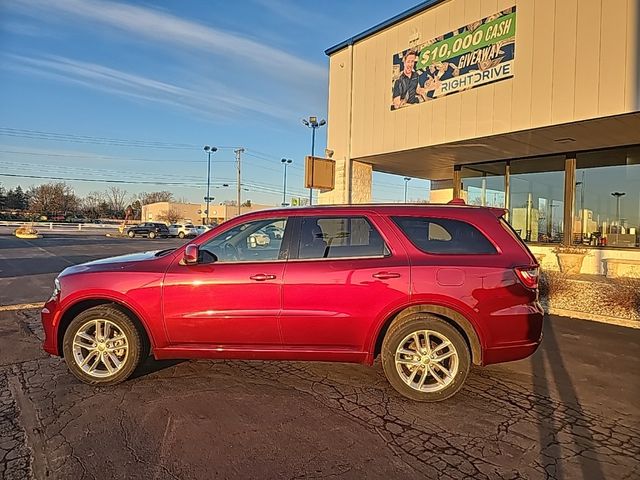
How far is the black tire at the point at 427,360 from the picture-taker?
13.5 feet

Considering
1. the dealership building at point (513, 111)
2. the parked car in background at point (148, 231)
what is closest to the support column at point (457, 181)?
the dealership building at point (513, 111)

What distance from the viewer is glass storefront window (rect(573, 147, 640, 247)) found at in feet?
39.0

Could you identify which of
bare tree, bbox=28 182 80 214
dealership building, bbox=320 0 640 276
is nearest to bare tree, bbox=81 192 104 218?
bare tree, bbox=28 182 80 214

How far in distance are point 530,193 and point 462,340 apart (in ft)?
36.0

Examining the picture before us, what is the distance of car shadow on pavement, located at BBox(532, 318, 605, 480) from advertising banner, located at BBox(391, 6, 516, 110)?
7.29m

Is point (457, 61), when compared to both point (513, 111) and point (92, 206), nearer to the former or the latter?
point (513, 111)

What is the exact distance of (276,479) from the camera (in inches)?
114

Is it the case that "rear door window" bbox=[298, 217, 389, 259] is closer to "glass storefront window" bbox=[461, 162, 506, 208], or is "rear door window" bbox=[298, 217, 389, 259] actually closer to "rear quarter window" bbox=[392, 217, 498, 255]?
"rear quarter window" bbox=[392, 217, 498, 255]

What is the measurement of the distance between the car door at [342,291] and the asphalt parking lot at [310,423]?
0.56m

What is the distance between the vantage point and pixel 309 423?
3676 mm

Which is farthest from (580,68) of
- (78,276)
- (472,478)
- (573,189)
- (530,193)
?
(78,276)

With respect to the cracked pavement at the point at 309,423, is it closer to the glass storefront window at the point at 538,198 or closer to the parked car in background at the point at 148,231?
the glass storefront window at the point at 538,198

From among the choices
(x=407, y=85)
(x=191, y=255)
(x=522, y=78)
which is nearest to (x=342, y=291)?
(x=191, y=255)

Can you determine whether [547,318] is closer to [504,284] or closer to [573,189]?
[504,284]
